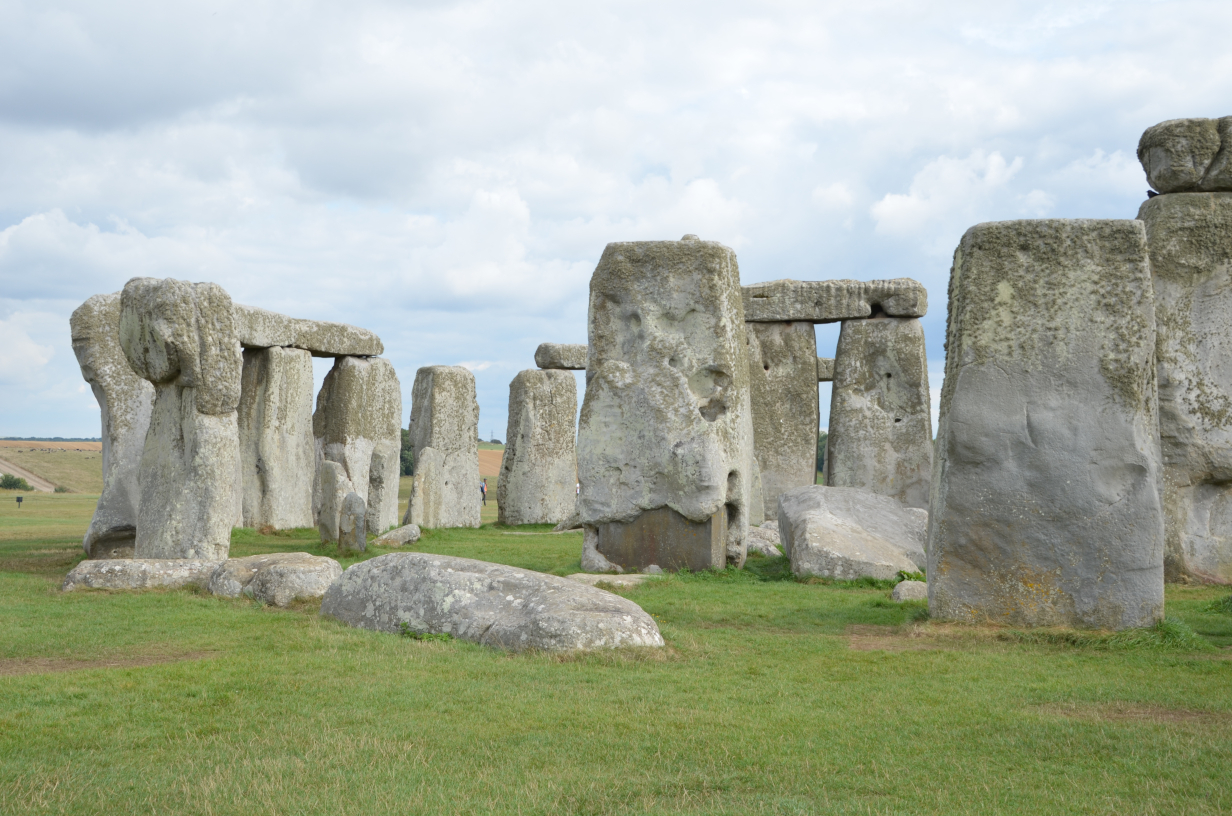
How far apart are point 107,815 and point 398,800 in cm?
97

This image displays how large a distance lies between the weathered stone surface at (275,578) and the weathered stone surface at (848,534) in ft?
16.0

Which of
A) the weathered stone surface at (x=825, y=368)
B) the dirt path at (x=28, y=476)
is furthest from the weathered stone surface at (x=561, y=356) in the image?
the dirt path at (x=28, y=476)

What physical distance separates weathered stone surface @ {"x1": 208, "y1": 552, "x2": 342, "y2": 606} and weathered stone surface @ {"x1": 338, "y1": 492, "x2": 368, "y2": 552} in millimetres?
3543

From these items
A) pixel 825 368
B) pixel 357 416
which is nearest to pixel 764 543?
pixel 357 416

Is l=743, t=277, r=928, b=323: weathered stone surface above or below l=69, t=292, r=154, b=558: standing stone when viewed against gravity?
above

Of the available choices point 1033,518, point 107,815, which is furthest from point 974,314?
point 107,815

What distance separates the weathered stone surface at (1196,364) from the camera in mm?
11484

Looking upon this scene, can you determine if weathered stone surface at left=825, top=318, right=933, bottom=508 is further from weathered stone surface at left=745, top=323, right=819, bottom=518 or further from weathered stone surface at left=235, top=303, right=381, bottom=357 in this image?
weathered stone surface at left=235, top=303, right=381, bottom=357

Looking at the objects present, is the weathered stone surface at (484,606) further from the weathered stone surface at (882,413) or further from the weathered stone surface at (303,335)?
the weathered stone surface at (882,413)

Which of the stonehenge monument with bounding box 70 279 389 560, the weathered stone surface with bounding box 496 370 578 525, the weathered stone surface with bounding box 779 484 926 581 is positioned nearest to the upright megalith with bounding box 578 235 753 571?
the weathered stone surface with bounding box 779 484 926 581

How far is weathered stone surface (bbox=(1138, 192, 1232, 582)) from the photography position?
1148 centimetres

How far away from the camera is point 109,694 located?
221 inches

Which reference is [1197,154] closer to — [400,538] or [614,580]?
[614,580]

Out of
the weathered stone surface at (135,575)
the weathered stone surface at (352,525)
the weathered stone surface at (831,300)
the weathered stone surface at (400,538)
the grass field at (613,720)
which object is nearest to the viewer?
the grass field at (613,720)
